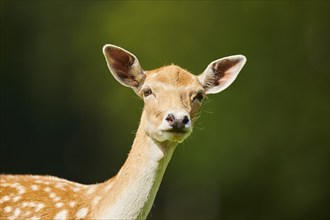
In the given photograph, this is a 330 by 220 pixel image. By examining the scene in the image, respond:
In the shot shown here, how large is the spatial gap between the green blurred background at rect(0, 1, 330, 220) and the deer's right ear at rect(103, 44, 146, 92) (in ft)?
44.8

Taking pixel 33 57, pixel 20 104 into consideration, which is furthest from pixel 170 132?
pixel 33 57

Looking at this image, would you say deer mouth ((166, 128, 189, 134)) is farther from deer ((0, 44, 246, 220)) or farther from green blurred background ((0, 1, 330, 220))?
green blurred background ((0, 1, 330, 220))

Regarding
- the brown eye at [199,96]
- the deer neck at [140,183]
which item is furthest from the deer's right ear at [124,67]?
the deer neck at [140,183]

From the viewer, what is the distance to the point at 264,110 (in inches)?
960

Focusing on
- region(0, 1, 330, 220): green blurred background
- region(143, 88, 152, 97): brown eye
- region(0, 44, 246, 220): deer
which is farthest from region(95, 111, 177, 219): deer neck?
region(0, 1, 330, 220): green blurred background

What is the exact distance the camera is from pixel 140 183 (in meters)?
8.09

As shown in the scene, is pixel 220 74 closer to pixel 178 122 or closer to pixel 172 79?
pixel 172 79

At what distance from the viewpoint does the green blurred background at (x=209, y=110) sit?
77.5ft

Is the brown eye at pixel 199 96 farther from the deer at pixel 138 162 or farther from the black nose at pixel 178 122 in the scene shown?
the black nose at pixel 178 122

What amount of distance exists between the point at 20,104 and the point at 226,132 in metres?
4.85

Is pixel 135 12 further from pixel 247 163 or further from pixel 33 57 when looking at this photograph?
pixel 247 163

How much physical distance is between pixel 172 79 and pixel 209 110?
14.6 metres

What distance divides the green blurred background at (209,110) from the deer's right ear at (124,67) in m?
13.6

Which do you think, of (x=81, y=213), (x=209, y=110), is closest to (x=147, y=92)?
(x=81, y=213)
